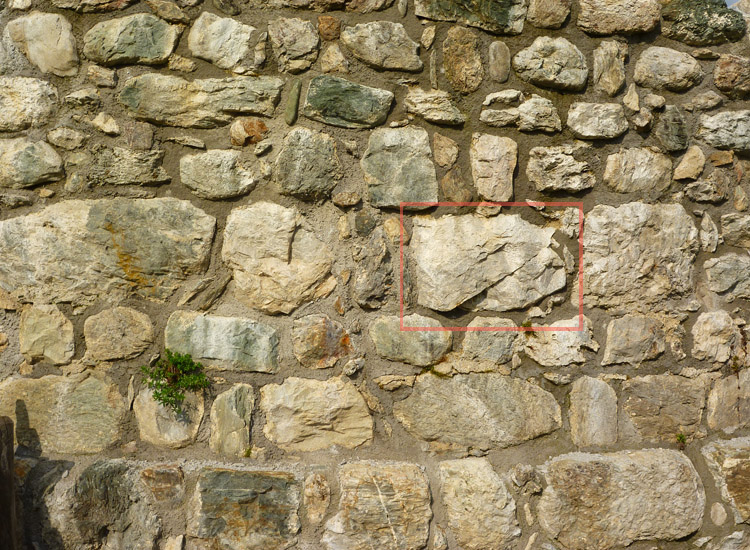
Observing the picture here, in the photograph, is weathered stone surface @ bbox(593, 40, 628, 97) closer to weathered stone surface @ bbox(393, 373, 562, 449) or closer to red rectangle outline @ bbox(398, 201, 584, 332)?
red rectangle outline @ bbox(398, 201, 584, 332)

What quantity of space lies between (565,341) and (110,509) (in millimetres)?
1724

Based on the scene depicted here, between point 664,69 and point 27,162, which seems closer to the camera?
point 27,162

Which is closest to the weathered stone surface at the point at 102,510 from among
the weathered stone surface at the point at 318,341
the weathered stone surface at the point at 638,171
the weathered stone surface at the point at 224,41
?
the weathered stone surface at the point at 318,341

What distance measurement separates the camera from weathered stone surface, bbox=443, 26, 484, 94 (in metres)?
2.08

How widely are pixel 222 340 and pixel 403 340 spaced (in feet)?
2.12

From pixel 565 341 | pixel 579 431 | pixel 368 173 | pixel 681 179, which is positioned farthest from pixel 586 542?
pixel 368 173

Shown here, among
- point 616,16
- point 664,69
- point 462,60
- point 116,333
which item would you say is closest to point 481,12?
point 462,60

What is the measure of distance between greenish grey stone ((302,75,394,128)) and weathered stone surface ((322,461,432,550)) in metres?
1.24

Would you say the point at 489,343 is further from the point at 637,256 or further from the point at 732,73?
the point at 732,73

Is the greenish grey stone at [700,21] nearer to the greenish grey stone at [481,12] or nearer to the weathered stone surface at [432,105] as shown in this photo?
the greenish grey stone at [481,12]

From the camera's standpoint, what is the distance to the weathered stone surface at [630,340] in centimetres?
222

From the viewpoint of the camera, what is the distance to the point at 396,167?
6.79ft

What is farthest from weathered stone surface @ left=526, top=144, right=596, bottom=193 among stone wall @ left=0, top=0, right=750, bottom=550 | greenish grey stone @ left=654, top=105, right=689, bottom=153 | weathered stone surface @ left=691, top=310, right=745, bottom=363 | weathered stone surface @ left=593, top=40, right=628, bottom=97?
weathered stone surface @ left=691, top=310, right=745, bottom=363

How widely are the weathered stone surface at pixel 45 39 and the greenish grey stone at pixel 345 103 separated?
32.6 inches
